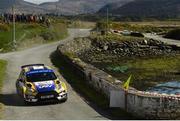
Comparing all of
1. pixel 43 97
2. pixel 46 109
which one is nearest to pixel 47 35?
pixel 43 97

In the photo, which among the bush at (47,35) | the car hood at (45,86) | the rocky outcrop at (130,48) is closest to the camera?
the car hood at (45,86)

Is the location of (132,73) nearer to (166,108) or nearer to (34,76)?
(34,76)

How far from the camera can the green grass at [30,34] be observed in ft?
224

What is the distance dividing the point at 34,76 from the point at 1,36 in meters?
43.9

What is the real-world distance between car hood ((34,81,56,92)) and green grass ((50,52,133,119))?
2.33m

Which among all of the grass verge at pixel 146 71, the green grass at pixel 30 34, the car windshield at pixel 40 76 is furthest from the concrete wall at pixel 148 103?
the green grass at pixel 30 34

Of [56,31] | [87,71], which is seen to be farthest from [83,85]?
[56,31]

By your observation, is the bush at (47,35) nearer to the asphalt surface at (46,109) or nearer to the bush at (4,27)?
the bush at (4,27)

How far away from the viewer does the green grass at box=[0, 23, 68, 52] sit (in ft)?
224

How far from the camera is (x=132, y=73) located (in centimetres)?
4988

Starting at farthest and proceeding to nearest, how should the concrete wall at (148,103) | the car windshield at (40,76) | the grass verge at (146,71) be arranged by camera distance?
the grass verge at (146,71) < the car windshield at (40,76) < the concrete wall at (148,103)

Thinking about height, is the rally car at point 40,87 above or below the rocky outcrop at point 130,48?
above

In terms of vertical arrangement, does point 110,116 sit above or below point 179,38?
above

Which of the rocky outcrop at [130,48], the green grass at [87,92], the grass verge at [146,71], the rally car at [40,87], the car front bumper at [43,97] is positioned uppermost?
the rally car at [40,87]
